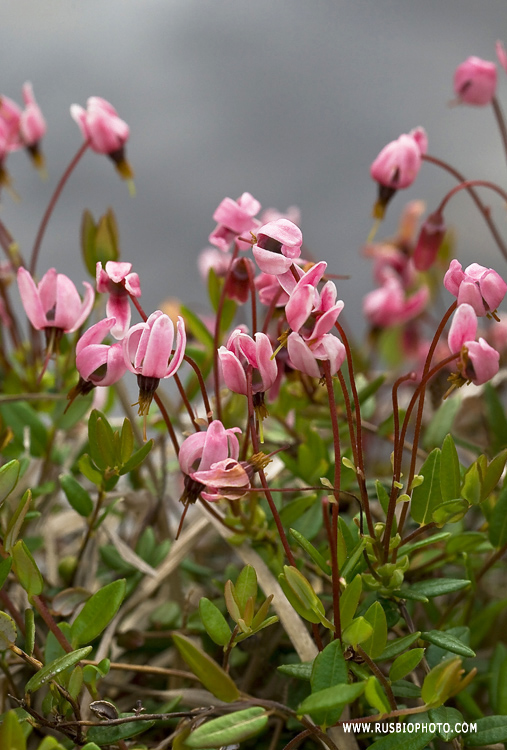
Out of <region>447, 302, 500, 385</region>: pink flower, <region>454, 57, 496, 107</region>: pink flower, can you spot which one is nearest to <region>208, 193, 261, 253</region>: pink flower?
<region>447, 302, 500, 385</region>: pink flower

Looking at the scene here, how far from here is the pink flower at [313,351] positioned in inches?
19.6

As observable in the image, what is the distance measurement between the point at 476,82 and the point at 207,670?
92 centimetres

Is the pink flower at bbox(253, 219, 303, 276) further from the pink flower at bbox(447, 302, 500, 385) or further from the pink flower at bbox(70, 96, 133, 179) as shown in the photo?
the pink flower at bbox(70, 96, 133, 179)

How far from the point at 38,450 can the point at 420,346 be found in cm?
120

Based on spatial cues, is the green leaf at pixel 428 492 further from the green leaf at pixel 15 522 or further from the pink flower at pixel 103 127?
the pink flower at pixel 103 127

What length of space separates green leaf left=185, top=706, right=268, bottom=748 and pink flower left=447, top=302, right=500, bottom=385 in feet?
0.89

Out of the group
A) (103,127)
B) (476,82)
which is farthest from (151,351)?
(476,82)

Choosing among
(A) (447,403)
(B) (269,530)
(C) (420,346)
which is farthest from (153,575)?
Result: (C) (420,346)

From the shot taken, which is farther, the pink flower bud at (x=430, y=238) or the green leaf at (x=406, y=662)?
the pink flower bud at (x=430, y=238)

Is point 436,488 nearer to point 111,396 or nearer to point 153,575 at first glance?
point 153,575

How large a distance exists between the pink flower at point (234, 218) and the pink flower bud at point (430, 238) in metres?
0.35

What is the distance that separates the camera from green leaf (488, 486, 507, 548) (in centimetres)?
63

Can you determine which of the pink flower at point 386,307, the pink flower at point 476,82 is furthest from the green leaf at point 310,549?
the pink flower at point 386,307

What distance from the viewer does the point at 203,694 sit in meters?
0.63
